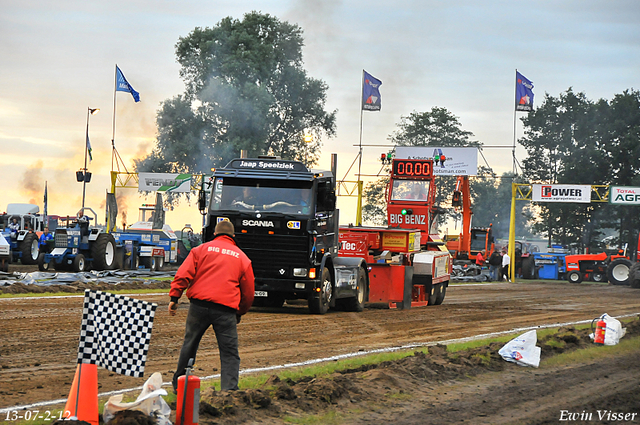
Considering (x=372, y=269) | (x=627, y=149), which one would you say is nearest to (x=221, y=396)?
(x=372, y=269)

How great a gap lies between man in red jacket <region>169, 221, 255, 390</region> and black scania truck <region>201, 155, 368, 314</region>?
8.31 m

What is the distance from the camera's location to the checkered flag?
589 cm

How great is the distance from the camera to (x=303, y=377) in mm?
8750

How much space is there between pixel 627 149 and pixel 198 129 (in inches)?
1421

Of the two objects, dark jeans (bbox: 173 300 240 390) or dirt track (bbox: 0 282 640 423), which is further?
dirt track (bbox: 0 282 640 423)

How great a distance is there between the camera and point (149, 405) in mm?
5758

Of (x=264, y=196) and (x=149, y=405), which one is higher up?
(x=264, y=196)

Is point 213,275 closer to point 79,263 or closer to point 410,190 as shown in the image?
point 410,190

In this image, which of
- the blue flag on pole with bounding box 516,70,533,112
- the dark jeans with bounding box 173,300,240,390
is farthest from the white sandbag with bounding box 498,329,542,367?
the blue flag on pole with bounding box 516,70,533,112

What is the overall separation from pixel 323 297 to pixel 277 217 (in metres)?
2.20

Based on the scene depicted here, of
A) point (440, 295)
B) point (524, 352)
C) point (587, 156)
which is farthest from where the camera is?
point (587, 156)

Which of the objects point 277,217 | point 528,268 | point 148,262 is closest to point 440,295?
point 277,217

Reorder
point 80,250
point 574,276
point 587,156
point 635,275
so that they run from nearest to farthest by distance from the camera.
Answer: point 80,250 < point 635,275 < point 574,276 < point 587,156

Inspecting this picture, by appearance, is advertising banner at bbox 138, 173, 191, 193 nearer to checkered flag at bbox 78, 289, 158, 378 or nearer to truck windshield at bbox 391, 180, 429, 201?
truck windshield at bbox 391, 180, 429, 201
